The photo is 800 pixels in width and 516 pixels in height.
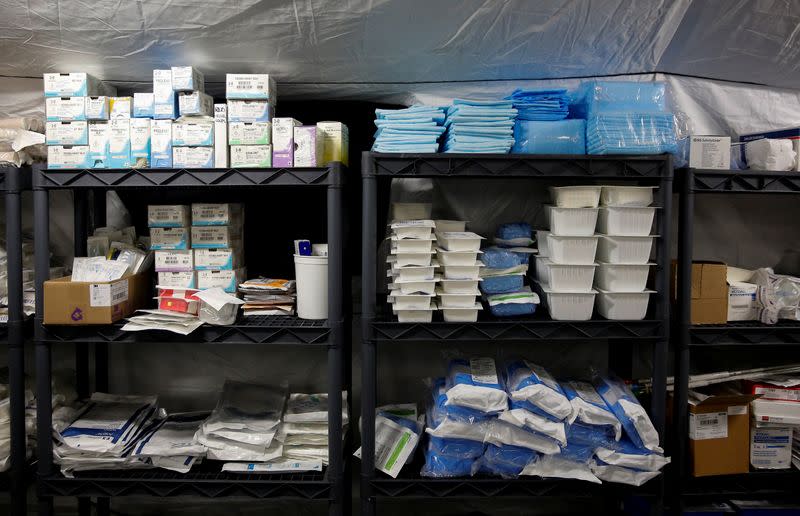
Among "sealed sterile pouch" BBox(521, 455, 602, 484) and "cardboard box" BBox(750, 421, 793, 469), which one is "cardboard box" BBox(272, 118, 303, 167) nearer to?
"sealed sterile pouch" BBox(521, 455, 602, 484)

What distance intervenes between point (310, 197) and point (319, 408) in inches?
37.4

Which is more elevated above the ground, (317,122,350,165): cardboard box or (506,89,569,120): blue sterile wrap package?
(506,89,569,120): blue sterile wrap package

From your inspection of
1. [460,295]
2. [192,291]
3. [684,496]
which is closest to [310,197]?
[192,291]

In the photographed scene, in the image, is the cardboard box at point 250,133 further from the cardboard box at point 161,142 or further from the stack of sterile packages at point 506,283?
the stack of sterile packages at point 506,283

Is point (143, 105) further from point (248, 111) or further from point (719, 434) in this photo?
point (719, 434)

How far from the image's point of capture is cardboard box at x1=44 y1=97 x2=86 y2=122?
6.28 feet

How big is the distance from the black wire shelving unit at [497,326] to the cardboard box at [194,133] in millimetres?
627

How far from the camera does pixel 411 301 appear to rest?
6.07 ft

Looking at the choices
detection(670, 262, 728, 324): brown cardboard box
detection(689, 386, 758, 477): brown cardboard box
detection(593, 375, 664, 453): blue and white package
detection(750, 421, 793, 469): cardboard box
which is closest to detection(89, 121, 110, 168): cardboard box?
detection(593, 375, 664, 453): blue and white package

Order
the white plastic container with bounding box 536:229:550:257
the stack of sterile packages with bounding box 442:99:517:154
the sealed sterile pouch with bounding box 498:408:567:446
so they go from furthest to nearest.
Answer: the white plastic container with bounding box 536:229:550:257 → the stack of sterile packages with bounding box 442:99:517:154 → the sealed sterile pouch with bounding box 498:408:567:446

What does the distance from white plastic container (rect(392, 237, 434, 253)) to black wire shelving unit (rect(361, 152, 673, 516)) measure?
92mm

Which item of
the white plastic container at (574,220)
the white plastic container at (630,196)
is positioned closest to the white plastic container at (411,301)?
the white plastic container at (574,220)

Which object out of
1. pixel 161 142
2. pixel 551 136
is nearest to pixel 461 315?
pixel 551 136

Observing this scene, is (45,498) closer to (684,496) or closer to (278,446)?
(278,446)
